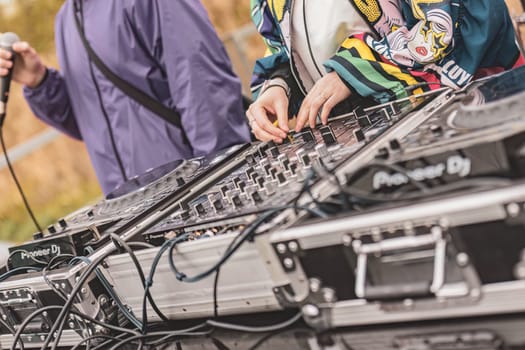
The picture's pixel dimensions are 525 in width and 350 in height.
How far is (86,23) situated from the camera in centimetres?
181

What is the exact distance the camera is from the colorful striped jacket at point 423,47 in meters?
1.13

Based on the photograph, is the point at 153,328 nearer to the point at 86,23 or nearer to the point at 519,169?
the point at 519,169

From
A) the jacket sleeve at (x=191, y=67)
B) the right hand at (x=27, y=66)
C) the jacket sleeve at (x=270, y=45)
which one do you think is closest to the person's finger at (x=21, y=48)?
the right hand at (x=27, y=66)

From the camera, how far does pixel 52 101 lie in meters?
1.99

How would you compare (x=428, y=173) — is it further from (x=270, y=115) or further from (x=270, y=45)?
(x=270, y=45)

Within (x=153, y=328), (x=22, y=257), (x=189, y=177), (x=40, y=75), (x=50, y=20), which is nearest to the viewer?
(x=153, y=328)

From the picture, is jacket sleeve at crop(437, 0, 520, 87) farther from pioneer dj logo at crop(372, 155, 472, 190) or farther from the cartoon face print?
pioneer dj logo at crop(372, 155, 472, 190)

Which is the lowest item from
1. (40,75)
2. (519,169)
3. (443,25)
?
(519,169)

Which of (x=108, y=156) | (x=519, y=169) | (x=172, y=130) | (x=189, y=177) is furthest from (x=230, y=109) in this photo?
(x=519, y=169)

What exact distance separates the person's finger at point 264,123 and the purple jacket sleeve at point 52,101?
90cm

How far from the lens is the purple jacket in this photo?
1711 mm

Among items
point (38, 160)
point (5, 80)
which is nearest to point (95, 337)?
point (5, 80)

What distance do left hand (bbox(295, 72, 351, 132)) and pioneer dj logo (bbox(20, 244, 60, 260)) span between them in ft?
1.54

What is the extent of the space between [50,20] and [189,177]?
2193mm
